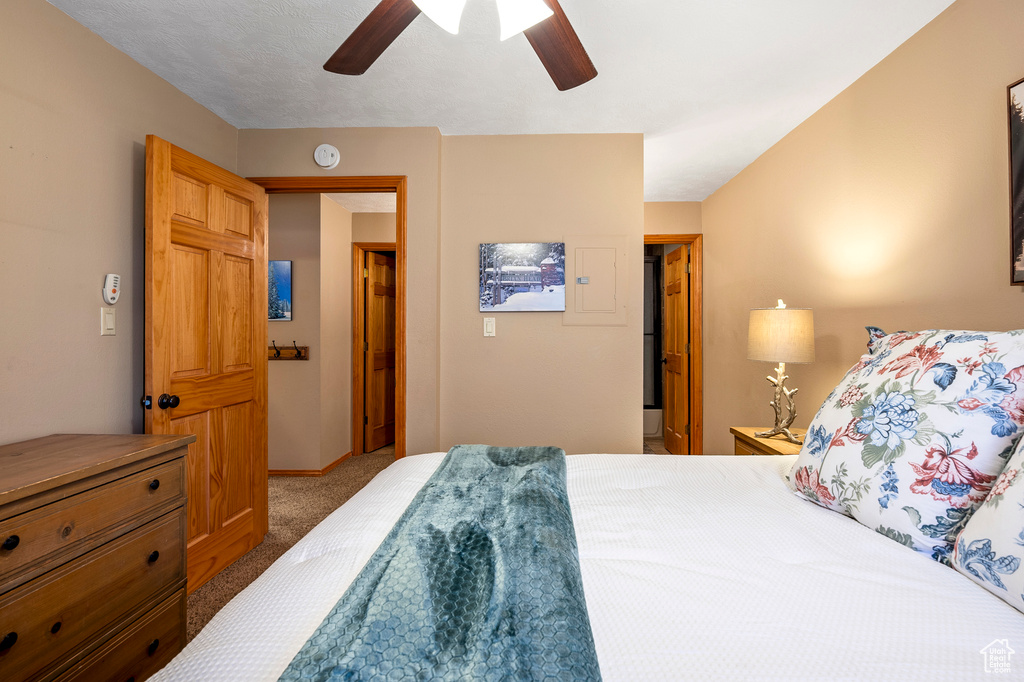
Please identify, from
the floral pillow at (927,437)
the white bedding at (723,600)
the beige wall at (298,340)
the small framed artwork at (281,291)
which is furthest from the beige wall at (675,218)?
the white bedding at (723,600)

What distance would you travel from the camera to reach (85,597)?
126 centimetres

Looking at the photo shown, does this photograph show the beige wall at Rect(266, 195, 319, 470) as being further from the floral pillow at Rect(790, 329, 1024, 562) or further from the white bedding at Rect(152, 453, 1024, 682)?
the floral pillow at Rect(790, 329, 1024, 562)

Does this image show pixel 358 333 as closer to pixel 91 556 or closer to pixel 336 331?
pixel 336 331

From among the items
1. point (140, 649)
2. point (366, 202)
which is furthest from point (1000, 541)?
point (366, 202)

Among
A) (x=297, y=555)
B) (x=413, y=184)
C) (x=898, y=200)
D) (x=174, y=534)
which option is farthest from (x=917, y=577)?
(x=413, y=184)

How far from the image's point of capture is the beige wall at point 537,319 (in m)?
2.76

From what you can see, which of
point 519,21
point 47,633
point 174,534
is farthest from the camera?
point 174,534

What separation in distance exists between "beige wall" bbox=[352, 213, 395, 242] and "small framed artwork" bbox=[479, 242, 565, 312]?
1.99m

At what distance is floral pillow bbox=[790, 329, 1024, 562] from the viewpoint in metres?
0.88

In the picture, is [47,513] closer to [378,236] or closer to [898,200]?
[898,200]

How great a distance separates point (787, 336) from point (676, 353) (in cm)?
228

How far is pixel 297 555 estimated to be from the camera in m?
0.93

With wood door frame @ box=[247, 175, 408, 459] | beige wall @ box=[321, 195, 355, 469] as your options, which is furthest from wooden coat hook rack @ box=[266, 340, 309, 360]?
wood door frame @ box=[247, 175, 408, 459]

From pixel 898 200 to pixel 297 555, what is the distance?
2.53 metres
